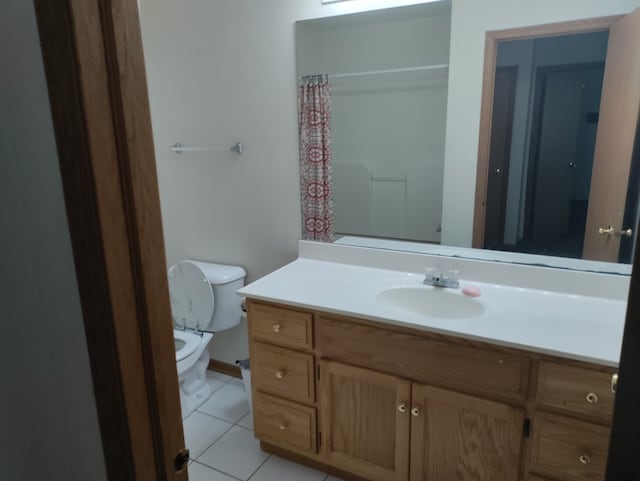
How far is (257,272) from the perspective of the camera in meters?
2.46

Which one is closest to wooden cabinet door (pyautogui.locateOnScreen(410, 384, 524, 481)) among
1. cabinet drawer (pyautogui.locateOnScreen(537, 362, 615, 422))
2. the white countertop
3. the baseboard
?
cabinet drawer (pyautogui.locateOnScreen(537, 362, 615, 422))

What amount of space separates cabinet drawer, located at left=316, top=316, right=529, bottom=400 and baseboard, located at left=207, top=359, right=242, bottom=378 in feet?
3.84

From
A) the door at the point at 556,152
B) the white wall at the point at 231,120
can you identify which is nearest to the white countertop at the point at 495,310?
the door at the point at 556,152

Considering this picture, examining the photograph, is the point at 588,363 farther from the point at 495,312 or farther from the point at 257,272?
the point at 257,272

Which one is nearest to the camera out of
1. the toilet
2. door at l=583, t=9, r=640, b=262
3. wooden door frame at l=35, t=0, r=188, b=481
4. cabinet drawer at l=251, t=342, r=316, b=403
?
wooden door frame at l=35, t=0, r=188, b=481

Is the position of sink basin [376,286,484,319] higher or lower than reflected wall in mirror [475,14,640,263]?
lower

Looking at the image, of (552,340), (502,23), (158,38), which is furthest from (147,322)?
(158,38)

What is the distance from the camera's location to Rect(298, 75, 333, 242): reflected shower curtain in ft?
6.93

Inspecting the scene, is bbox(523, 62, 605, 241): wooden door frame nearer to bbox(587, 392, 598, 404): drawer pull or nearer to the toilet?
bbox(587, 392, 598, 404): drawer pull

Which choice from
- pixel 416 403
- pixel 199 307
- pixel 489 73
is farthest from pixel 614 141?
pixel 199 307

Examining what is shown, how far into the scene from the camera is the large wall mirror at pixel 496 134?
5.28 ft

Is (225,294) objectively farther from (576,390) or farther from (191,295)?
(576,390)

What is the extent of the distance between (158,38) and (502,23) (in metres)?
1.77

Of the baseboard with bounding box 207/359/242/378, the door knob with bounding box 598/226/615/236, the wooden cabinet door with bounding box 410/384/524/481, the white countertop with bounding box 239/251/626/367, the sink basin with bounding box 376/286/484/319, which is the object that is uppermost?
the door knob with bounding box 598/226/615/236
